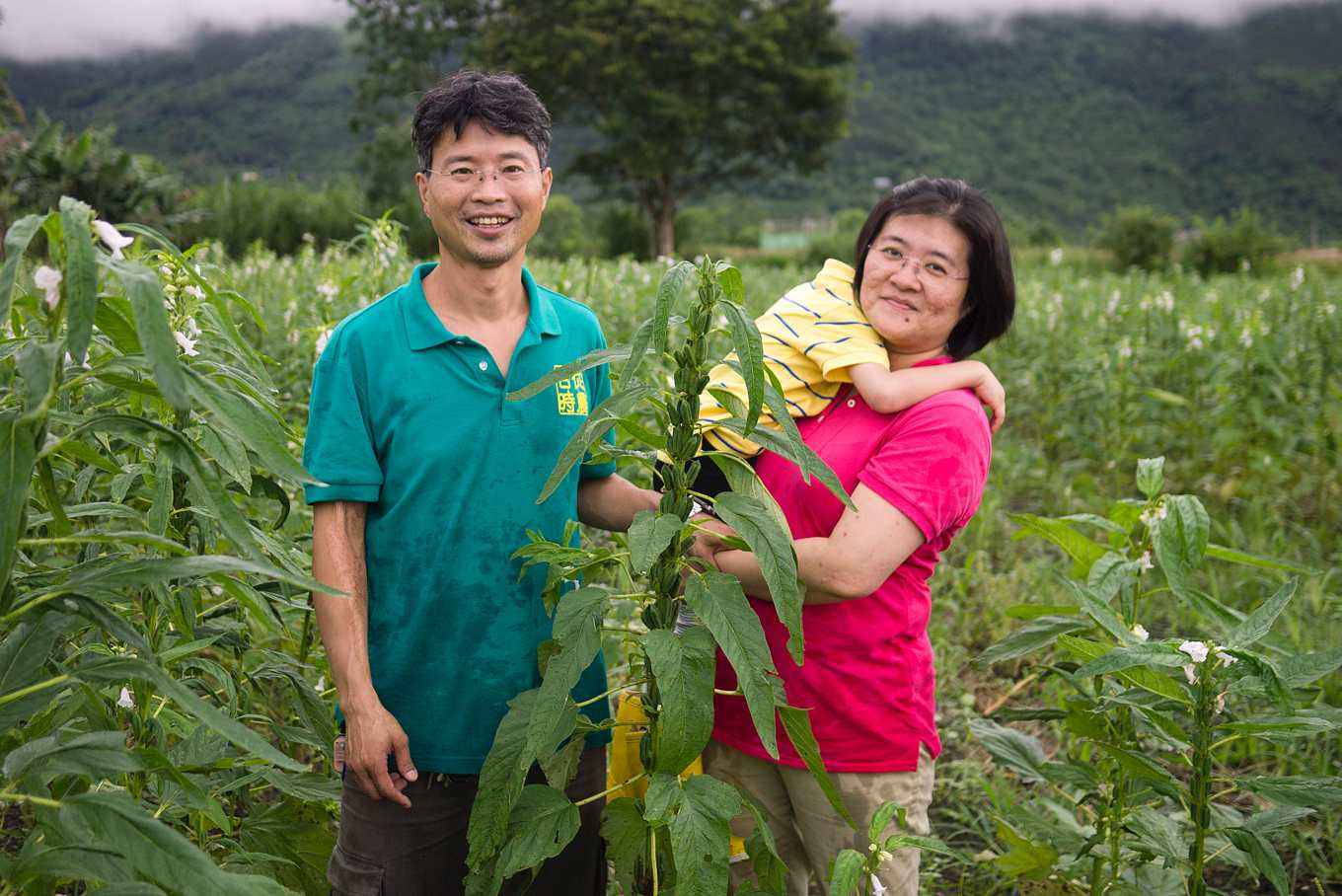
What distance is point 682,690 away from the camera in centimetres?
155

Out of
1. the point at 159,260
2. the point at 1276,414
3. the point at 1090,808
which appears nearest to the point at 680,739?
the point at 159,260

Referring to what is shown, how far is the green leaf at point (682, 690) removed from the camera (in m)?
1.54

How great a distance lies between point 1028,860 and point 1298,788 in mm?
730

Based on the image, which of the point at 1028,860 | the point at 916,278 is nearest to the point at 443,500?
the point at 916,278

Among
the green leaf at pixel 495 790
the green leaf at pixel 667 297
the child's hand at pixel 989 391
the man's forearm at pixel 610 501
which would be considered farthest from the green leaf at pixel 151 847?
the child's hand at pixel 989 391

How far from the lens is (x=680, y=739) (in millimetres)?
1571

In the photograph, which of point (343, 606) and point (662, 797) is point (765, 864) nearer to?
point (662, 797)

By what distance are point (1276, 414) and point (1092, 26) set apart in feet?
256

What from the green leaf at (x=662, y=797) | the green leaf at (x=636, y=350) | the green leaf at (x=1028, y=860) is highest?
the green leaf at (x=636, y=350)

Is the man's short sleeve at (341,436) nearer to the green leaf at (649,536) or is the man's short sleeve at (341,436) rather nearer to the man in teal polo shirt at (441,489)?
the man in teal polo shirt at (441,489)

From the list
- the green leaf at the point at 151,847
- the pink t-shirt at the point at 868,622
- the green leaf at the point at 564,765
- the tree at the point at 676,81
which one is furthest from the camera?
the tree at the point at 676,81

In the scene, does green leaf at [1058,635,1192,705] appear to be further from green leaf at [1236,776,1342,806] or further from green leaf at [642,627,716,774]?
green leaf at [642,627,716,774]

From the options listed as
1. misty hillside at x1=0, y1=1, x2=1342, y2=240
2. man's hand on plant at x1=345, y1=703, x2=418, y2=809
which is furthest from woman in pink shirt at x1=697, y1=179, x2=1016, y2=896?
misty hillside at x1=0, y1=1, x2=1342, y2=240

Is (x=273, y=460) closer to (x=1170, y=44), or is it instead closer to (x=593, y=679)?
(x=593, y=679)
